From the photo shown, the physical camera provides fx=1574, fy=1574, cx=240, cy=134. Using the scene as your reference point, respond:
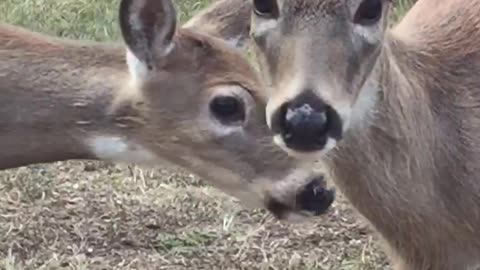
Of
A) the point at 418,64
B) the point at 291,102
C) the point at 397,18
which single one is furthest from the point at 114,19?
the point at 291,102

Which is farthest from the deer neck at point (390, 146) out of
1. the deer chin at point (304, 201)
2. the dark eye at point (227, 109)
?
the dark eye at point (227, 109)

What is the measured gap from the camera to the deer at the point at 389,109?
→ 4309 millimetres

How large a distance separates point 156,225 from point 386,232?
215 cm

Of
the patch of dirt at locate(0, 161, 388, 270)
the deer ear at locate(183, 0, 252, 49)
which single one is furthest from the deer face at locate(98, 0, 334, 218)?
the patch of dirt at locate(0, 161, 388, 270)

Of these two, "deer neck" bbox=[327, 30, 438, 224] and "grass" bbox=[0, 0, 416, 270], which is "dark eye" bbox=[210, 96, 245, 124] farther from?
"deer neck" bbox=[327, 30, 438, 224]

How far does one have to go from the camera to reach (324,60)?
170 inches

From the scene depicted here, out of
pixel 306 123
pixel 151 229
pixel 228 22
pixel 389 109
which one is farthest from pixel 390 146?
pixel 151 229

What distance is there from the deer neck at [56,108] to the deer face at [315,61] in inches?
65.1

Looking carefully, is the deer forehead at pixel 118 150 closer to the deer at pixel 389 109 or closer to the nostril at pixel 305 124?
the deer at pixel 389 109

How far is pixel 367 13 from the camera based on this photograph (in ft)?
14.5

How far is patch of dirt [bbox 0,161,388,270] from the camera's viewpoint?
6645 mm

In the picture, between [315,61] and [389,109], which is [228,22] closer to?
[389,109]

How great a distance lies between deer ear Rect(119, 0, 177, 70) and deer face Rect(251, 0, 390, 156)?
52.7 inches

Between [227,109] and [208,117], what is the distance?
0.28 ft
